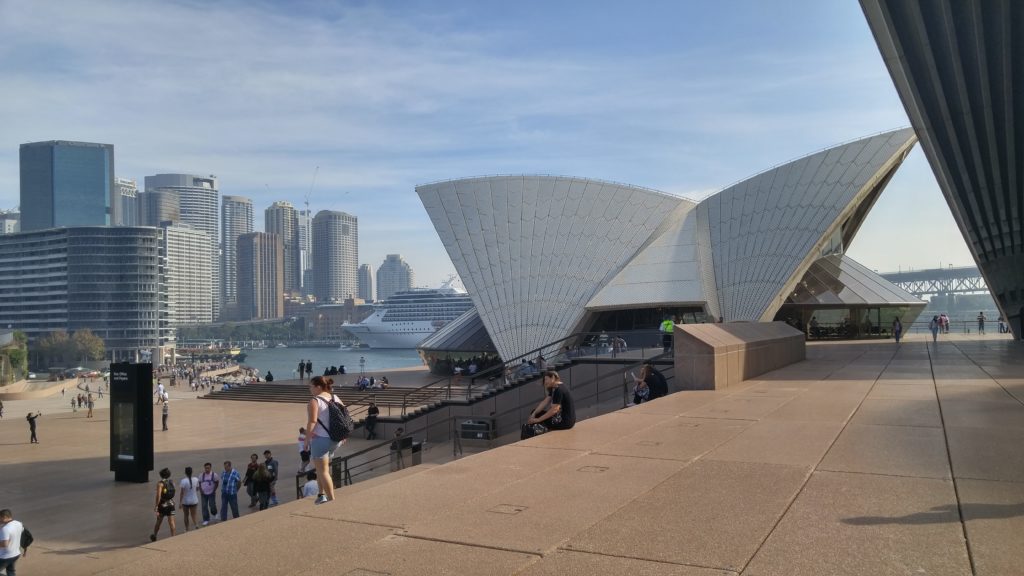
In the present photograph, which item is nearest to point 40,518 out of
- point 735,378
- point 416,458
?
point 416,458

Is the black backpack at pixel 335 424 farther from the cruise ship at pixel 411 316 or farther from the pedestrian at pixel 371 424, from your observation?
the cruise ship at pixel 411 316

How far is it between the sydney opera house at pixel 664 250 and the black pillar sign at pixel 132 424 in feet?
63.1

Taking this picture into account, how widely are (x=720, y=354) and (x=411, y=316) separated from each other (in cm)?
11840

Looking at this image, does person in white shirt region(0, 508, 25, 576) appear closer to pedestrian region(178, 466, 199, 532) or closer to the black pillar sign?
pedestrian region(178, 466, 199, 532)

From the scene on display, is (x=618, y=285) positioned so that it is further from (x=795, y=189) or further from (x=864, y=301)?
(x=864, y=301)

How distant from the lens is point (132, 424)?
659 inches

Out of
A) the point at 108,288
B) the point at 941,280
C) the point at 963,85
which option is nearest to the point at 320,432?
the point at 963,85

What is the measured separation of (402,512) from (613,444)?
301cm

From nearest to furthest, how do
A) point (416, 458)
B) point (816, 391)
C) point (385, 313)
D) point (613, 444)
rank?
1. point (613, 444)
2. point (816, 391)
3. point (416, 458)
4. point (385, 313)

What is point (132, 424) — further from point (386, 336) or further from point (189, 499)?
point (386, 336)

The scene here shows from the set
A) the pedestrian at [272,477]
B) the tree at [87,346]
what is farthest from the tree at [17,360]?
the pedestrian at [272,477]

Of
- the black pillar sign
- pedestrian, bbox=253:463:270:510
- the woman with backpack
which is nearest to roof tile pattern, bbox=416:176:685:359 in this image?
the black pillar sign

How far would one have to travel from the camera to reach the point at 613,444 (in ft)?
25.0

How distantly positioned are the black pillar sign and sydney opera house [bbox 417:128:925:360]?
19.2m
